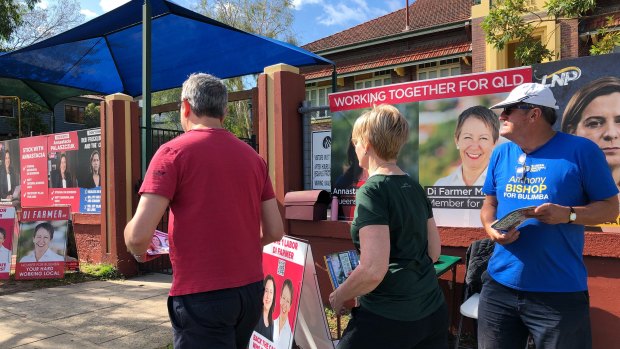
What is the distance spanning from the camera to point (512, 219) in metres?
2.19

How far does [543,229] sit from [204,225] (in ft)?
5.30

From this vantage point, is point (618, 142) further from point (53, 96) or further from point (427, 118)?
point (53, 96)

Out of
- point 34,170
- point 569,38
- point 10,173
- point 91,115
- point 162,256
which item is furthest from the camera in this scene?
point 91,115

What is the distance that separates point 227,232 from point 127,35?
7908 mm

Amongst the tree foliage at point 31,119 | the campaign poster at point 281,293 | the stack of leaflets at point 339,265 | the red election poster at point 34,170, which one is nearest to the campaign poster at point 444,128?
the stack of leaflets at point 339,265

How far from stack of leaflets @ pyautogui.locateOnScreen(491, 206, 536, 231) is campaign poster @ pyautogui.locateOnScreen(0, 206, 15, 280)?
7.08m

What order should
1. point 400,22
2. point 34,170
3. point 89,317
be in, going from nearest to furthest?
1. point 89,317
2. point 34,170
3. point 400,22

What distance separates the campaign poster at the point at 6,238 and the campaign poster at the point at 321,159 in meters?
4.83

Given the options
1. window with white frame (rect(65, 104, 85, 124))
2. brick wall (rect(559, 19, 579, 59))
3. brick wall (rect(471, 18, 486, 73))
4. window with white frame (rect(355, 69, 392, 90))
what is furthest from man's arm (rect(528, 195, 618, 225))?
window with white frame (rect(65, 104, 85, 124))

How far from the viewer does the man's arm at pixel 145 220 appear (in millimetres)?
1955

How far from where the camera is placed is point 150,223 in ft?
6.47

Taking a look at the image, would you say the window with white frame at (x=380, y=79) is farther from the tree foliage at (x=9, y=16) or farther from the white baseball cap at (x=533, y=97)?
the white baseball cap at (x=533, y=97)

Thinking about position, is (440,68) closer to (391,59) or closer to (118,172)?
(391,59)

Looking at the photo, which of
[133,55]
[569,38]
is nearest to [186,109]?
[133,55]
